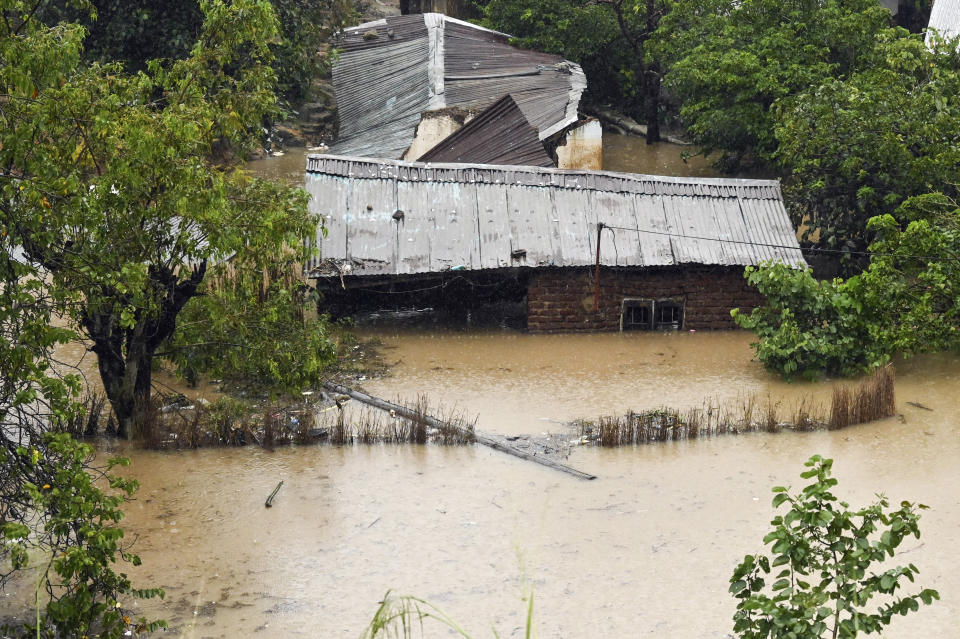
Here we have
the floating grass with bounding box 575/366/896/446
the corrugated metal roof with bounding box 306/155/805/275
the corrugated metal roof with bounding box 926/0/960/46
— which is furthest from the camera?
the corrugated metal roof with bounding box 926/0/960/46

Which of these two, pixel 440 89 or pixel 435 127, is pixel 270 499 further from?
pixel 440 89

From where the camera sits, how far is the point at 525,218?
14.1 m

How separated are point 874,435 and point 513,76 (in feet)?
39.3

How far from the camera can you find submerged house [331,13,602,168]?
60.2 ft

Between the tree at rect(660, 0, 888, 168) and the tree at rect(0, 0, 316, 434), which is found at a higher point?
the tree at rect(660, 0, 888, 168)

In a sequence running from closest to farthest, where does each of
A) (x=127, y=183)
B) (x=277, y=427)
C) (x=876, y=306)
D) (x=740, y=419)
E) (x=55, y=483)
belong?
(x=55, y=483) < (x=127, y=183) < (x=277, y=427) < (x=740, y=419) < (x=876, y=306)

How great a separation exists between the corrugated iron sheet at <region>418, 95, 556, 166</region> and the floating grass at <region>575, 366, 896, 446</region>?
6369mm

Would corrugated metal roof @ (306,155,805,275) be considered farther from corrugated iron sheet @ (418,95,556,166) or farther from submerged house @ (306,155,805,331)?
corrugated iron sheet @ (418,95,556,166)

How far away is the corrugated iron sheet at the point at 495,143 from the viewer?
53.9 ft

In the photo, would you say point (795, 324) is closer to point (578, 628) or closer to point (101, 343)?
point (578, 628)

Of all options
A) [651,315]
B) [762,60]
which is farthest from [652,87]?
[651,315]

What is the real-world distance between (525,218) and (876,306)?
15.2 feet

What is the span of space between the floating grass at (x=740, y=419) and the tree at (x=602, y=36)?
1168 cm

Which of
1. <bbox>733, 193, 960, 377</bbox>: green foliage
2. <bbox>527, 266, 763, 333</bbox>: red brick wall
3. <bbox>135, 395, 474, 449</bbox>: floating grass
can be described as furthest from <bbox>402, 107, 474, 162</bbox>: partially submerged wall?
<bbox>135, 395, 474, 449</bbox>: floating grass
